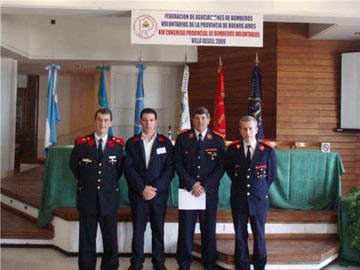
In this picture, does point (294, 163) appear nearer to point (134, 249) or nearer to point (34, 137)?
point (134, 249)

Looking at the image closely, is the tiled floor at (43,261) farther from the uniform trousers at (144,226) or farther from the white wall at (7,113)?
the white wall at (7,113)

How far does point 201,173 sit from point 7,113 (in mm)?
5850

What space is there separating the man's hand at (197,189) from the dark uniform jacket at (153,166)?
25 centimetres

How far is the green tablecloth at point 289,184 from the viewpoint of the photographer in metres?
4.23

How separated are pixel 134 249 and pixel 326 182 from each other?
228cm

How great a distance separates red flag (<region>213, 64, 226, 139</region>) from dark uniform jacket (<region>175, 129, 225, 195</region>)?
3433 millimetres

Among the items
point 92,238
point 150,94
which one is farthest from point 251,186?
point 150,94

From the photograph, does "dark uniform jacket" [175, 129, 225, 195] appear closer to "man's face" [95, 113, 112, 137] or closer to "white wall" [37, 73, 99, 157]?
"man's face" [95, 113, 112, 137]

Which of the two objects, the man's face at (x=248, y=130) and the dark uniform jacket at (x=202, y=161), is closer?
the man's face at (x=248, y=130)

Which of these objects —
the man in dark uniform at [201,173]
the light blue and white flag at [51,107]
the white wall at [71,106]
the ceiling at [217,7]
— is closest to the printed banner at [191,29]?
the ceiling at [217,7]

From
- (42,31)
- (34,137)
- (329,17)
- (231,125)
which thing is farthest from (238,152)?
(34,137)

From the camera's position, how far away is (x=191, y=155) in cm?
338

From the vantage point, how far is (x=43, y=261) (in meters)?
3.89

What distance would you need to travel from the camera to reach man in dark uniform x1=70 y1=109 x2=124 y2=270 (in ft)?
10.6
